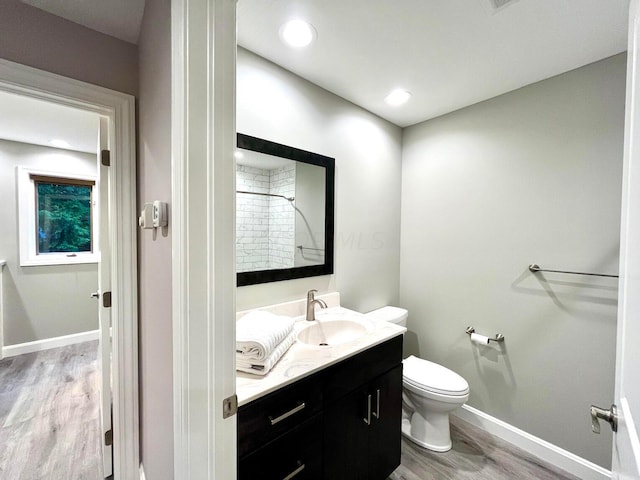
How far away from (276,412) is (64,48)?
1.78 m

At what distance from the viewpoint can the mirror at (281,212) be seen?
1.45 metres

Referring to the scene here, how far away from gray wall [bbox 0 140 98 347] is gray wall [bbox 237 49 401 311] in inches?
124

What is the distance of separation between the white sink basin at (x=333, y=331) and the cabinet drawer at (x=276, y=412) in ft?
1.62

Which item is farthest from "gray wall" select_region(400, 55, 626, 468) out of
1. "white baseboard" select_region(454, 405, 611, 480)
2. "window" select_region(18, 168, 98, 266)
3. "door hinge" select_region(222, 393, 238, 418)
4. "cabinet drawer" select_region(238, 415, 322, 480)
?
"window" select_region(18, 168, 98, 266)

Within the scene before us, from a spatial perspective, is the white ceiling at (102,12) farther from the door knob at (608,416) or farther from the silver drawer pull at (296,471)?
the door knob at (608,416)

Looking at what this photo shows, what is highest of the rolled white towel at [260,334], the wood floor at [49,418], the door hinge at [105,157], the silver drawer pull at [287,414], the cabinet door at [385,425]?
the door hinge at [105,157]

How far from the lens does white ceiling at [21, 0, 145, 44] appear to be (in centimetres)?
106

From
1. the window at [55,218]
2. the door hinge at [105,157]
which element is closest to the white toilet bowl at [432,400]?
the door hinge at [105,157]

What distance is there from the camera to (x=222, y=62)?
2.14 ft

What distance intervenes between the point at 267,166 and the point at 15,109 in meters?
2.24

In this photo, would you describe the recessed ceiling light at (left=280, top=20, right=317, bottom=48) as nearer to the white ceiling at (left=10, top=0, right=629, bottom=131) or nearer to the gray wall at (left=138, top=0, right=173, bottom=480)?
the white ceiling at (left=10, top=0, right=629, bottom=131)

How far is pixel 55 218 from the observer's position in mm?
3232

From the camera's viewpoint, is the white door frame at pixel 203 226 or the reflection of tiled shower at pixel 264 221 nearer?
the white door frame at pixel 203 226

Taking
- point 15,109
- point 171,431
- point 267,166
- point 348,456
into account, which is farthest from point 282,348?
point 15,109
